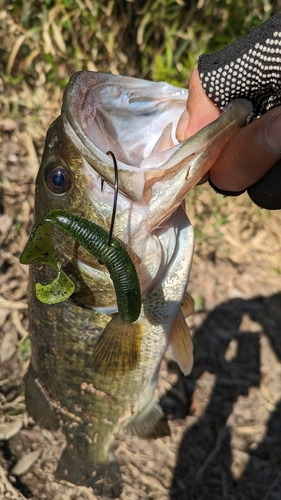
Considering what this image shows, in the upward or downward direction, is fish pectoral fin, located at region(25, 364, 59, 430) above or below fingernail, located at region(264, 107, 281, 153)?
below

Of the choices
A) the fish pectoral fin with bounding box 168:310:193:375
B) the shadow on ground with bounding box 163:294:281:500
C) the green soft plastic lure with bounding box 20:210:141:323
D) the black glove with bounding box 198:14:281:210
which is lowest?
the shadow on ground with bounding box 163:294:281:500

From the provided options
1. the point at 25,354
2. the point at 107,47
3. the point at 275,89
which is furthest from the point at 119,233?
the point at 107,47

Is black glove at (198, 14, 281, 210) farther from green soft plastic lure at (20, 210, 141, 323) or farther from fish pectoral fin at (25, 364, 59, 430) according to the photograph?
fish pectoral fin at (25, 364, 59, 430)

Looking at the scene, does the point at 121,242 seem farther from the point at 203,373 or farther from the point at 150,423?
the point at 203,373

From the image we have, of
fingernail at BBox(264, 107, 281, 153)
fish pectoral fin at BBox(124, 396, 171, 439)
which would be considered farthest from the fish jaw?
fish pectoral fin at BBox(124, 396, 171, 439)

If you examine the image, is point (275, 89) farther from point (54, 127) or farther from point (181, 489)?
point (181, 489)

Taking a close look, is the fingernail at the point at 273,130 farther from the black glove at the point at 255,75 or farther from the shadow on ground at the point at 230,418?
the shadow on ground at the point at 230,418

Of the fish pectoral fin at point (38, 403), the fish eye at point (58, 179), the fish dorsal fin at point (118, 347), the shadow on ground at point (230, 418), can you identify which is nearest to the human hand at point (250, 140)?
the fish eye at point (58, 179)
